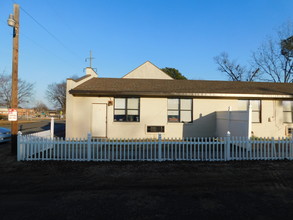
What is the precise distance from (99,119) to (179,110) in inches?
199

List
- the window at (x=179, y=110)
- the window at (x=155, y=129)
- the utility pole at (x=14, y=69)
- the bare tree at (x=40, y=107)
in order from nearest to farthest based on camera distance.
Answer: the utility pole at (x=14, y=69) < the window at (x=155, y=129) < the window at (x=179, y=110) < the bare tree at (x=40, y=107)

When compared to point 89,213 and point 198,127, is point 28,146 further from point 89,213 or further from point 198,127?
point 198,127

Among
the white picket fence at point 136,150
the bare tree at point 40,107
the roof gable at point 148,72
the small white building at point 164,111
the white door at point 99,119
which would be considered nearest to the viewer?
the white picket fence at point 136,150

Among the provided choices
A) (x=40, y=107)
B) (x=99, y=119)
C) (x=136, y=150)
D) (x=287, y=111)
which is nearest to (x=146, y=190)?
(x=136, y=150)

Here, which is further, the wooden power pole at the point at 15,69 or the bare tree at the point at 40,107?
the bare tree at the point at 40,107

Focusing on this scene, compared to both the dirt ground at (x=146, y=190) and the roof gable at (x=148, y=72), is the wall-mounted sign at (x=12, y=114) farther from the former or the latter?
the roof gable at (x=148, y=72)

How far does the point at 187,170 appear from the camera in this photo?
218 inches

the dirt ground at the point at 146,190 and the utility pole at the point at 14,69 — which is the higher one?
the utility pole at the point at 14,69

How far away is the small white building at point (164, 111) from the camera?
1057 cm

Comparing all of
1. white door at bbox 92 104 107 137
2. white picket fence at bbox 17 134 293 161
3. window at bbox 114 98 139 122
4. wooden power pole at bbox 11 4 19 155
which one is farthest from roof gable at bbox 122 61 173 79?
white picket fence at bbox 17 134 293 161

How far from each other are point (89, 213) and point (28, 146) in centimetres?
468

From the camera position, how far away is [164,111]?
1098cm

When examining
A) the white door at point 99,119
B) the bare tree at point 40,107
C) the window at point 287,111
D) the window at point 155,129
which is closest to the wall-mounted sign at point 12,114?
the white door at point 99,119

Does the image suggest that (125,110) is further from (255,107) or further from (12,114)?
(255,107)
